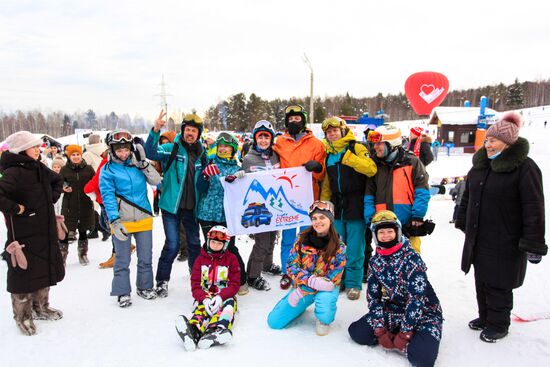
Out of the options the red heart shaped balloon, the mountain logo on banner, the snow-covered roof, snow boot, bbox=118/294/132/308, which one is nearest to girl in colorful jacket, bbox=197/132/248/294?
the mountain logo on banner

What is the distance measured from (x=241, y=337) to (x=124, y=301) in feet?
5.57

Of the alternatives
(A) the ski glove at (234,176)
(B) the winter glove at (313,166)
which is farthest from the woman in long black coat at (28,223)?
(B) the winter glove at (313,166)

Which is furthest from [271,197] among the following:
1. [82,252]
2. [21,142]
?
[82,252]

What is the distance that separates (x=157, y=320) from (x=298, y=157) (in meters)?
2.72

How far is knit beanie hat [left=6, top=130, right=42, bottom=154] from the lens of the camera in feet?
12.2

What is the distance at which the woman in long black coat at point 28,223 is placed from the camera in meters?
3.69

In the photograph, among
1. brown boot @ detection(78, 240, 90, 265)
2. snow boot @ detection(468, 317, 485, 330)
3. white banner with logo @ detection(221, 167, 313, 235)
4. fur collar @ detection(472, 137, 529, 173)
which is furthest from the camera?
brown boot @ detection(78, 240, 90, 265)

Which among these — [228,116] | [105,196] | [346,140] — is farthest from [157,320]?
[228,116]

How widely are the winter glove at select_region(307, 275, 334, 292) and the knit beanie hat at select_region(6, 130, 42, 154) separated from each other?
323 centimetres

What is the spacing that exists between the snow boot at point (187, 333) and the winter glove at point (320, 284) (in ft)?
4.11

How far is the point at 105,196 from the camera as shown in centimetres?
422

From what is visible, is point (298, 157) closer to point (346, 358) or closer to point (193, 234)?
point (193, 234)

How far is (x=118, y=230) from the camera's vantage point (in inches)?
167

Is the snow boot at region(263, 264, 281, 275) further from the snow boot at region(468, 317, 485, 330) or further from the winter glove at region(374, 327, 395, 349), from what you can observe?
the snow boot at region(468, 317, 485, 330)
